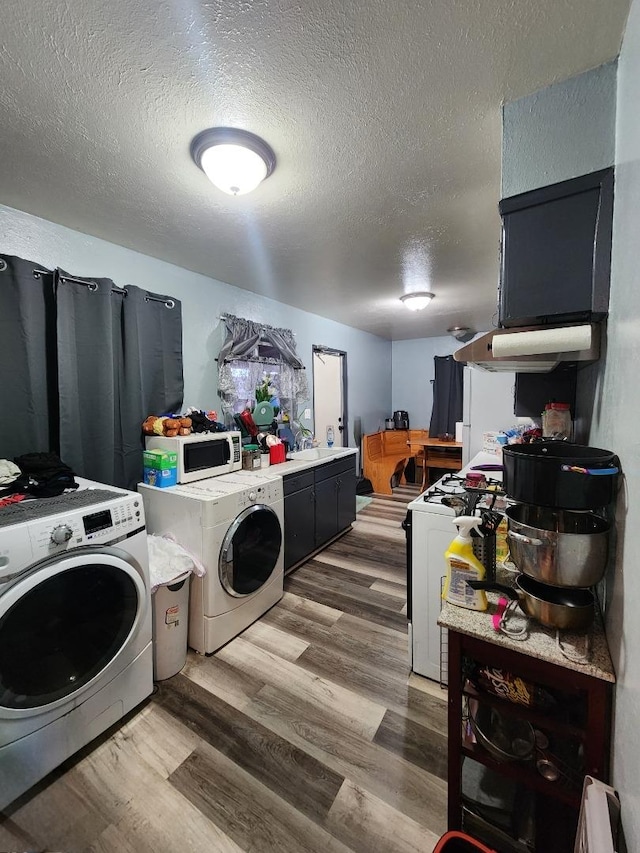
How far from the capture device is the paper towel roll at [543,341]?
2.99 feet

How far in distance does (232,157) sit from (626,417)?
1.56 metres

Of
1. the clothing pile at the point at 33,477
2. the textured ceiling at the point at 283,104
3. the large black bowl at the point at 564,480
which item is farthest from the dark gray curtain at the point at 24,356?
the large black bowl at the point at 564,480

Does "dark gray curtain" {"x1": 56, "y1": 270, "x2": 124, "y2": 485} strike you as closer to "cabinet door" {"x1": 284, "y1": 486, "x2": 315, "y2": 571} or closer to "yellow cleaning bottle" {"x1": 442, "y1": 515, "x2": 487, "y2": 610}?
"cabinet door" {"x1": 284, "y1": 486, "x2": 315, "y2": 571}

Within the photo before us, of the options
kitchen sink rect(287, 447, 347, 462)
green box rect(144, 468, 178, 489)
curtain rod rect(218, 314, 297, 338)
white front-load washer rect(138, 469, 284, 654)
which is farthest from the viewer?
kitchen sink rect(287, 447, 347, 462)

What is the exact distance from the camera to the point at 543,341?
0.95 m

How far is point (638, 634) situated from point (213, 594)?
1753 mm

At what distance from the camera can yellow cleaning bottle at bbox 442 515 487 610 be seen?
1.01 metres

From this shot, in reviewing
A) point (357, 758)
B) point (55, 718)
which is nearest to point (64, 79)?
point (55, 718)

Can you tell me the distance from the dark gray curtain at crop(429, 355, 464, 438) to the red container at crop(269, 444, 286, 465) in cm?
349

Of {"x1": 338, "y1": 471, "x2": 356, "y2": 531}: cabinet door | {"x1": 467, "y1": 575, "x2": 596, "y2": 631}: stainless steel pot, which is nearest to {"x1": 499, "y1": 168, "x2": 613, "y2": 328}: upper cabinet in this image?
{"x1": 467, "y1": 575, "x2": 596, "y2": 631}: stainless steel pot

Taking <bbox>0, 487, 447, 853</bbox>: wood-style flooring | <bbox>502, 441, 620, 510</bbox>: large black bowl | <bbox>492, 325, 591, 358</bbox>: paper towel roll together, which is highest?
<bbox>492, 325, 591, 358</bbox>: paper towel roll

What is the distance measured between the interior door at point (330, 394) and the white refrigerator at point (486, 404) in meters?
1.72

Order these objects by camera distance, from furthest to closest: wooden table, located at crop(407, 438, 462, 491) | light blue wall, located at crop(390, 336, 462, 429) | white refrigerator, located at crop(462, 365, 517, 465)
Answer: light blue wall, located at crop(390, 336, 462, 429) → wooden table, located at crop(407, 438, 462, 491) → white refrigerator, located at crop(462, 365, 517, 465)

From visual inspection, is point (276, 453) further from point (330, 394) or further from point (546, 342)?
point (546, 342)
